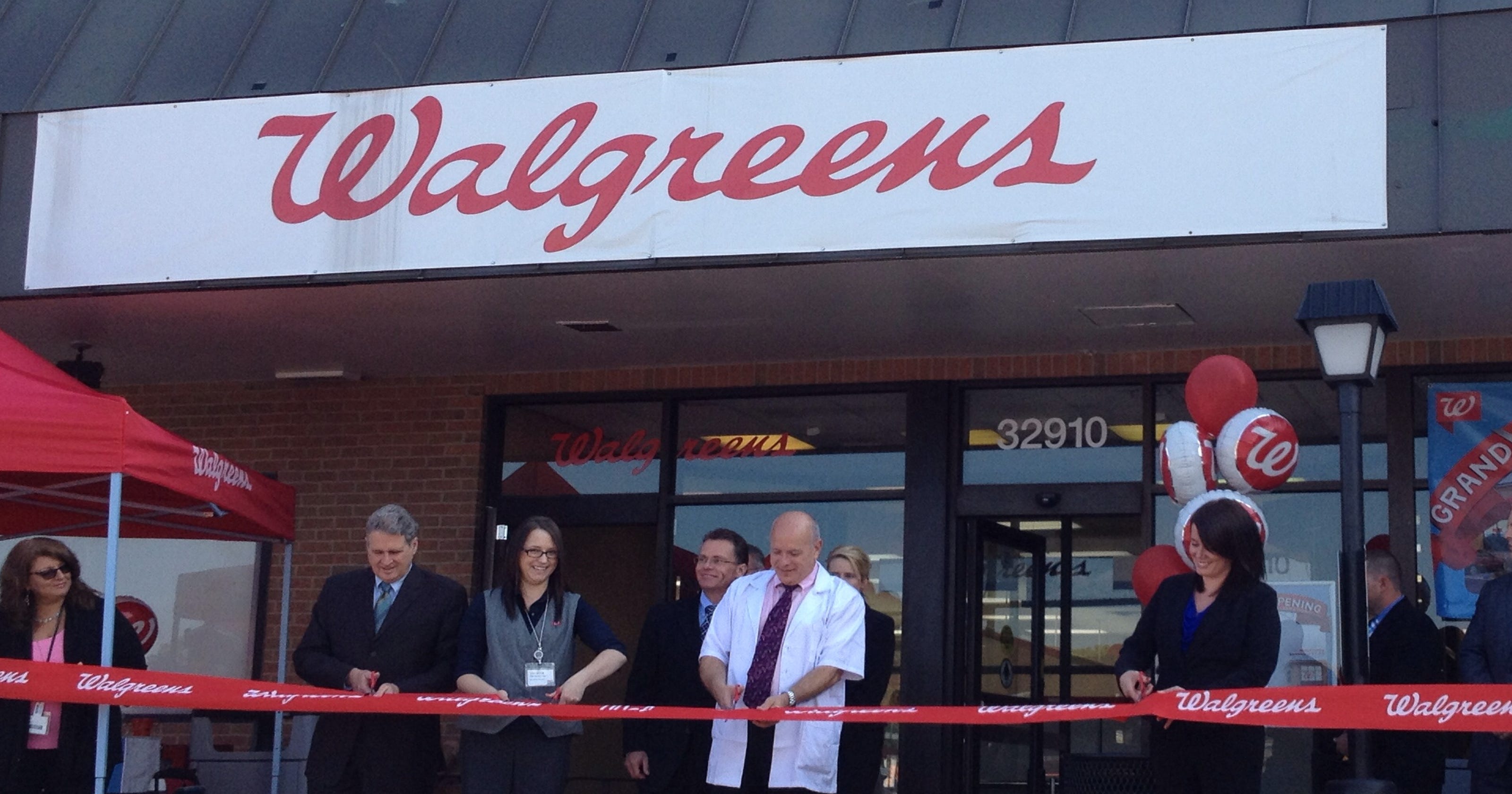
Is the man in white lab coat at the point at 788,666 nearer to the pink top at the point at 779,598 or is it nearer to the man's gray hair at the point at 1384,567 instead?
the pink top at the point at 779,598

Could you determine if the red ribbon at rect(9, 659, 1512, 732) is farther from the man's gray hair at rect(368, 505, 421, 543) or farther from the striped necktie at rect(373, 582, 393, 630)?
the man's gray hair at rect(368, 505, 421, 543)

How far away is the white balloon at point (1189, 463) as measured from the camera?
23.8 ft

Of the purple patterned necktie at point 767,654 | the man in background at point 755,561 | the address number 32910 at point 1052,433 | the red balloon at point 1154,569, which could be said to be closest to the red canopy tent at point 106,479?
the man in background at point 755,561

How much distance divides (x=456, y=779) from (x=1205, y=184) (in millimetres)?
5597

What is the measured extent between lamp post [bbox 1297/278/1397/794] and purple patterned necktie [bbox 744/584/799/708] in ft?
6.81

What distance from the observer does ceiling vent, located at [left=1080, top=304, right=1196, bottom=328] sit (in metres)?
8.67

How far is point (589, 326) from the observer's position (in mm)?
9531

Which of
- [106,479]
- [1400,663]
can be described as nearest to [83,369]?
[106,479]

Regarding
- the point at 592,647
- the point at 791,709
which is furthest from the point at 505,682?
the point at 791,709

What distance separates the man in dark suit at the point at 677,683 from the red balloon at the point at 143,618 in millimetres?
5093

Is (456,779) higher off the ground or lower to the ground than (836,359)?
lower

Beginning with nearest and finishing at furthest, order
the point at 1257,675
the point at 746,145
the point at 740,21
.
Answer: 1. the point at 1257,675
2. the point at 746,145
3. the point at 740,21

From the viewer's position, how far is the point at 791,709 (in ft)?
21.0

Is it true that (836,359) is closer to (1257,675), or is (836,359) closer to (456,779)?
(456,779)
